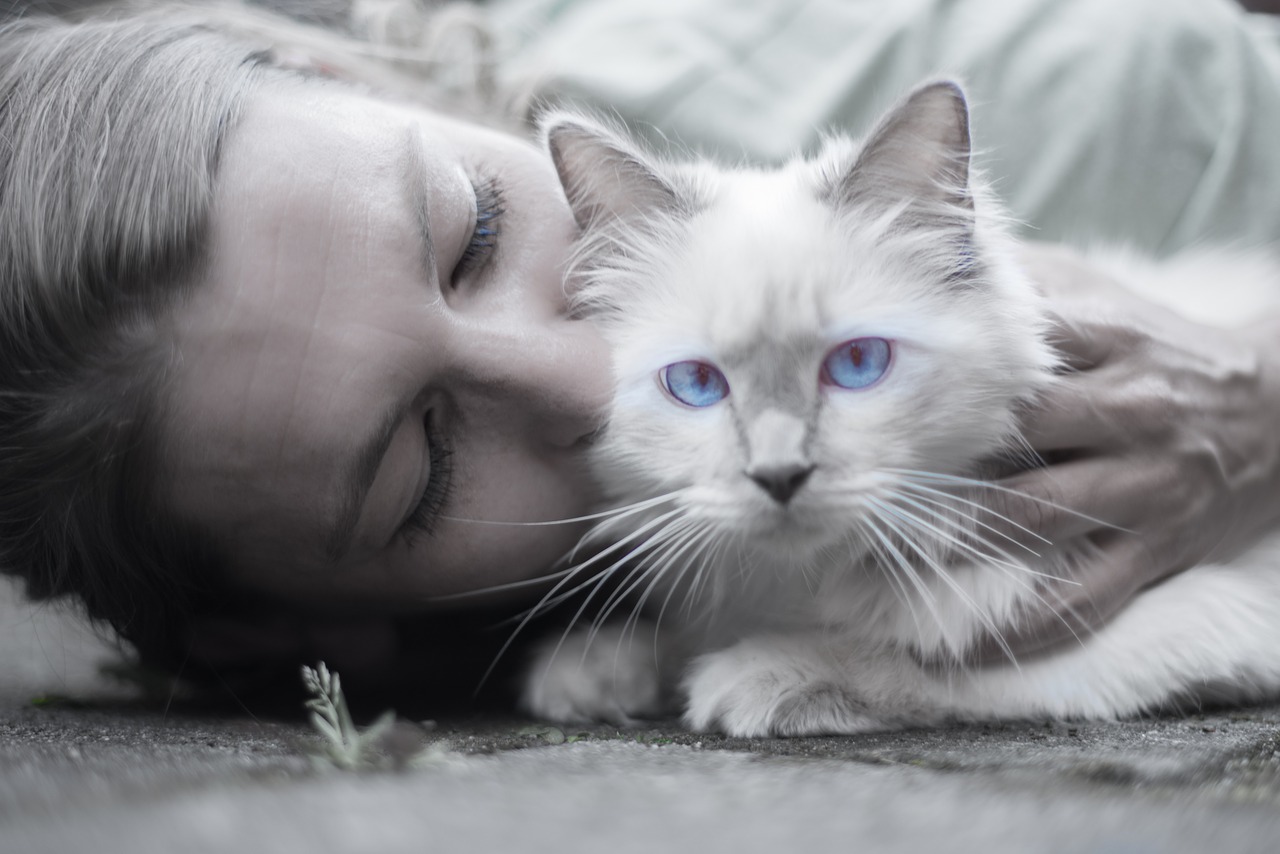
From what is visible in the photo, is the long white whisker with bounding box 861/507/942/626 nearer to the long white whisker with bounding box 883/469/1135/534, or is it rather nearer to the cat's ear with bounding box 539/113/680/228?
the long white whisker with bounding box 883/469/1135/534

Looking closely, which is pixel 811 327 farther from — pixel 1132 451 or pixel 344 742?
pixel 344 742

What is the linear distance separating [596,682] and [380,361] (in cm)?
57

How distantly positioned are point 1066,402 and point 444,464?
86cm

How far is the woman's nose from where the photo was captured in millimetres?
1246

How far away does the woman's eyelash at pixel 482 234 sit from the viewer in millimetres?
1319

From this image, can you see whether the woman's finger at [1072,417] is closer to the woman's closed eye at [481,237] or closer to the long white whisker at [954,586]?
the long white whisker at [954,586]

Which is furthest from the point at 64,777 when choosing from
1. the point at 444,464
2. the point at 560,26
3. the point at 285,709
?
the point at 560,26

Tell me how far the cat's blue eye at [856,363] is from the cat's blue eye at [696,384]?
0.13 metres

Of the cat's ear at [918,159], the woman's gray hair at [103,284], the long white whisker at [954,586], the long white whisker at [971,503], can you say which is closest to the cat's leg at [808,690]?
the long white whisker at [954,586]

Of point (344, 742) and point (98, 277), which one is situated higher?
point (98, 277)

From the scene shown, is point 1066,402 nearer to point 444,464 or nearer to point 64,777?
point 444,464

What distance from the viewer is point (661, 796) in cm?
70

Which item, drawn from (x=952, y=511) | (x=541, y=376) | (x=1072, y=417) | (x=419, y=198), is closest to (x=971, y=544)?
(x=952, y=511)

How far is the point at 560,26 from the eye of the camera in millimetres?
2320
